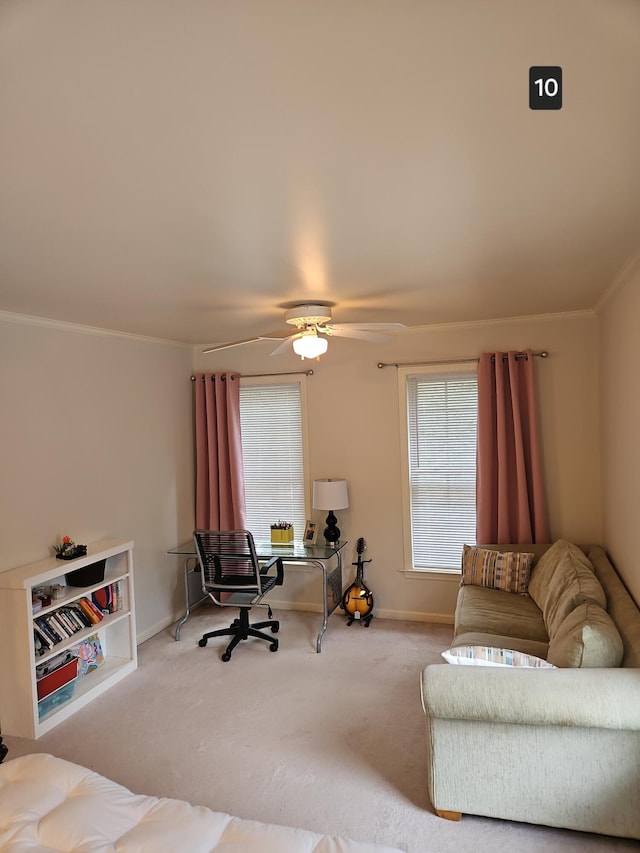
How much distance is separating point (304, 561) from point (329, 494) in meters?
0.60

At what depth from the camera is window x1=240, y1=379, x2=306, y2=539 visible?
5129 millimetres

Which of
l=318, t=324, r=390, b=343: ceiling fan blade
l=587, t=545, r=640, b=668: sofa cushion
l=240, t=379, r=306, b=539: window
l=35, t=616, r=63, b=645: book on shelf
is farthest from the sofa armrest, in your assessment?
l=240, t=379, r=306, b=539: window

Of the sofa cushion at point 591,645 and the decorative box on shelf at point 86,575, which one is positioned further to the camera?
the decorative box on shelf at point 86,575

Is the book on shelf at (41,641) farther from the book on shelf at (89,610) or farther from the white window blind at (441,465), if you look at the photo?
the white window blind at (441,465)

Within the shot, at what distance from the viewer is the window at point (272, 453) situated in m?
5.13

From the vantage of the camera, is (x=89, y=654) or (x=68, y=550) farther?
(x=89, y=654)

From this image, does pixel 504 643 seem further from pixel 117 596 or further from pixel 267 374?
pixel 267 374

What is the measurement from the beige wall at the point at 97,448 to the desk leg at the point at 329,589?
1.39 metres

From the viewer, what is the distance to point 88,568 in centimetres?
369

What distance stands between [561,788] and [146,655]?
120 inches

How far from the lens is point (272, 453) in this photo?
5219 millimetres

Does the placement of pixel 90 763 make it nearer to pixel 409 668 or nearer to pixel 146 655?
pixel 146 655

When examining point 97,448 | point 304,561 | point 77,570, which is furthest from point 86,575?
point 304,561

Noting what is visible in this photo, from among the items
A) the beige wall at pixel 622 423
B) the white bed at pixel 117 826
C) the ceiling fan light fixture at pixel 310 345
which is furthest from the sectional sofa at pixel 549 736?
the ceiling fan light fixture at pixel 310 345
